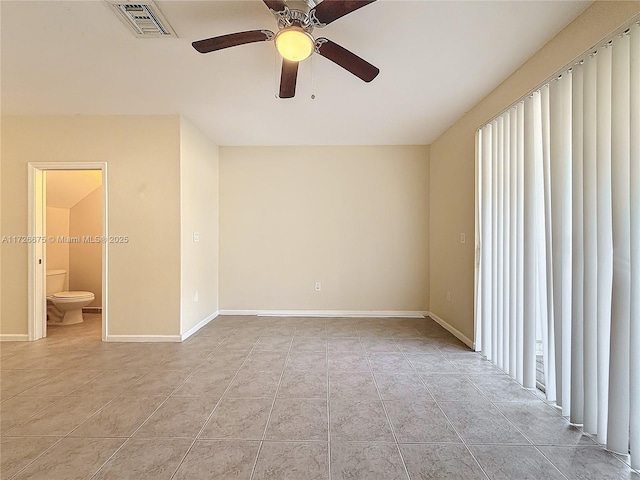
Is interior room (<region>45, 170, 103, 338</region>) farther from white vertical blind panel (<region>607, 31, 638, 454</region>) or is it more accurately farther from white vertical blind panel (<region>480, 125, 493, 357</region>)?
white vertical blind panel (<region>607, 31, 638, 454</region>)

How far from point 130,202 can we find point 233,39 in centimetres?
248

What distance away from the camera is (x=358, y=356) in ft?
9.98

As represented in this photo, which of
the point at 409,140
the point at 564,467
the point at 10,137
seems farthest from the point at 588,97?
the point at 10,137

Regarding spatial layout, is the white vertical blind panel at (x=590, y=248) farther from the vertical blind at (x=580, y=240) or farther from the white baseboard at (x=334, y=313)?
the white baseboard at (x=334, y=313)

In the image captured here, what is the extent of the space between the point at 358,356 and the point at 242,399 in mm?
1251

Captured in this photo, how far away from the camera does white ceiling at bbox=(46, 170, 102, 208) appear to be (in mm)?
4348

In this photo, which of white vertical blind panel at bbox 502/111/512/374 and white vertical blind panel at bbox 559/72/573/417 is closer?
white vertical blind panel at bbox 559/72/573/417

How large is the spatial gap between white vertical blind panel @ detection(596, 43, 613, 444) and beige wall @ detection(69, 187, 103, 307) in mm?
5977

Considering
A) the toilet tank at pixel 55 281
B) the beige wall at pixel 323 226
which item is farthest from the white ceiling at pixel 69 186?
the beige wall at pixel 323 226

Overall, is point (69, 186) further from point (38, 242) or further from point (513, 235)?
point (513, 235)

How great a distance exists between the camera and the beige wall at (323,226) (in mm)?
4621

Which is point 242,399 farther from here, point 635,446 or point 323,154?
point 323,154

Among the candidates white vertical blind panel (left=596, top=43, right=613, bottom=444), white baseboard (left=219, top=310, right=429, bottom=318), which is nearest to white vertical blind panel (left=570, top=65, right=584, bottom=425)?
white vertical blind panel (left=596, top=43, right=613, bottom=444)

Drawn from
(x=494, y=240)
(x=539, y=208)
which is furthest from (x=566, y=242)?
(x=494, y=240)
